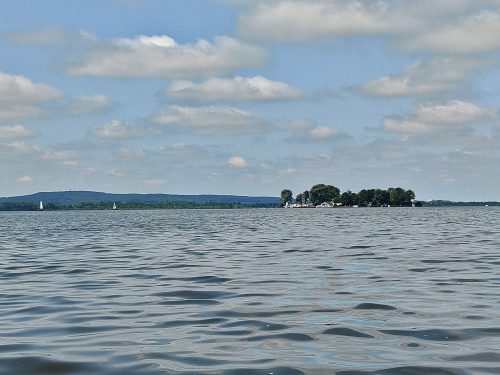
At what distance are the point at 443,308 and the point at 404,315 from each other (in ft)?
5.19

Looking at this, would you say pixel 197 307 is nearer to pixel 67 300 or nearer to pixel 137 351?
pixel 67 300

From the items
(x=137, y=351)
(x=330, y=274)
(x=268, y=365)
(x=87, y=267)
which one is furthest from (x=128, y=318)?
(x=87, y=267)

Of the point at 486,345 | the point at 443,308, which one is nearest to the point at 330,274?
the point at 443,308

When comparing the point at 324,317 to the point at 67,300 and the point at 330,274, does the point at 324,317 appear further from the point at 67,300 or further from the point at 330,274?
the point at 330,274

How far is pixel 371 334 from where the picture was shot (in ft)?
47.8

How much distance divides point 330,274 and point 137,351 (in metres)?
14.6

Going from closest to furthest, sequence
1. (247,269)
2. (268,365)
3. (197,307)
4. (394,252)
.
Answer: (268,365) < (197,307) < (247,269) < (394,252)

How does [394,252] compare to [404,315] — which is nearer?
[404,315]

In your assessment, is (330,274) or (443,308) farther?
(330,274)

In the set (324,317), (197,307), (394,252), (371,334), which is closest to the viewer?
(371,334)

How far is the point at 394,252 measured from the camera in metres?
37.9

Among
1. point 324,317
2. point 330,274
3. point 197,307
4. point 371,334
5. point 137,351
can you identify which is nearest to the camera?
point 137,351

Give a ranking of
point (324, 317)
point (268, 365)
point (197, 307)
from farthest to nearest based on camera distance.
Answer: point (197, 307) → point (324, 317) → point (268, 365)

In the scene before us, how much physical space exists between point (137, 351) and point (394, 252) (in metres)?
26.7
